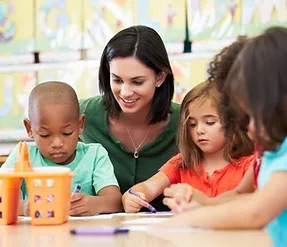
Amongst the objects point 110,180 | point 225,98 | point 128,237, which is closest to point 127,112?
point 110,180

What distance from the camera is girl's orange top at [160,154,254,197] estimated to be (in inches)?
73.0

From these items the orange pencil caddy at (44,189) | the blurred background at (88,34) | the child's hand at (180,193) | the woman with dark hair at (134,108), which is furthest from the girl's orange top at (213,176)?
the blurred background at (88,34)

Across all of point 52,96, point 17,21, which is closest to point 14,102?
point 17,21

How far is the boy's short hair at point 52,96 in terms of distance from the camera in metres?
1.75

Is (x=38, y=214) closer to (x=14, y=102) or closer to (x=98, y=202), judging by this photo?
(x=98, y=202)

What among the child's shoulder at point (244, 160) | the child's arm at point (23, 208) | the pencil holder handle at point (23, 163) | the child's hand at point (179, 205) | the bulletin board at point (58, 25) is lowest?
the child's arm at point (23, 208)

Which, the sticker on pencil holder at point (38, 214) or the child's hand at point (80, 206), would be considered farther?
the child's hand at point (80, 206)

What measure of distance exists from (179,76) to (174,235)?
5.23 ft

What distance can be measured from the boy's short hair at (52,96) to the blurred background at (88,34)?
91cm

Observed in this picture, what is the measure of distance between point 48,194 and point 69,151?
0.37 meters

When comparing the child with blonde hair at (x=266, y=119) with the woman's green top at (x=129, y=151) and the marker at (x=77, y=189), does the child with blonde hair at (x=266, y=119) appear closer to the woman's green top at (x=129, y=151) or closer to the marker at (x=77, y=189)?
the marker at (x=77, y=189)

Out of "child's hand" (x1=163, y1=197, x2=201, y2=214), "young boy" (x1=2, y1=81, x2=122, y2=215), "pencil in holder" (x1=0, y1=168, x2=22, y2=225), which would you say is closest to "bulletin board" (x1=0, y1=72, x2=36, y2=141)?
"young boy" (x1=2, y1=81, x2=122, y2=215)

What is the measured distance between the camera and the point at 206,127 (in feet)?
5.99

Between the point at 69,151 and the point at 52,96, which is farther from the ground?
the point at 52,96
